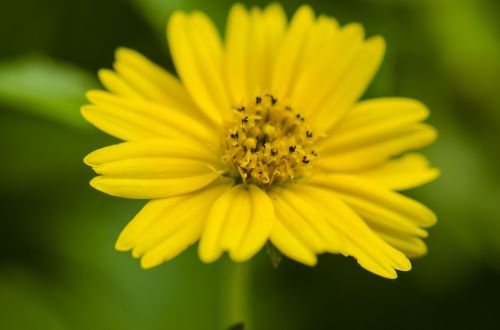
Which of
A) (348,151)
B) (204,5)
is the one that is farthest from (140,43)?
(348,151)

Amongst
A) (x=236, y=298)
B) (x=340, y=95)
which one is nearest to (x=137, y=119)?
(x=340, y=95)

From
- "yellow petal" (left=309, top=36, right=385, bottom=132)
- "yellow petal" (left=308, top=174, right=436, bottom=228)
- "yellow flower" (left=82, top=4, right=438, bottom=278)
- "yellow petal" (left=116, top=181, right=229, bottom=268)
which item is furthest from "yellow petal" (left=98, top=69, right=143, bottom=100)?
"yellow petal" (left=308, top=174, right=436, bottom=228)

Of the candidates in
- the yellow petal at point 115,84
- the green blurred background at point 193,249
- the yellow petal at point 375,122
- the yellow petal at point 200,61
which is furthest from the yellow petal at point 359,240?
the green blurred background at point 193,249

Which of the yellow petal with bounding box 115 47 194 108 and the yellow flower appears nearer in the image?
→ the yellow flower

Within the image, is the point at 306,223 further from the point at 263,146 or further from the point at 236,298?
the point at 236,298

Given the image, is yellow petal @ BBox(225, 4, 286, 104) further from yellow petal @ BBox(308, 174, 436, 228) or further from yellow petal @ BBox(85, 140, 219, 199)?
yellow petal @ BBox(308, 174, 436, 228)

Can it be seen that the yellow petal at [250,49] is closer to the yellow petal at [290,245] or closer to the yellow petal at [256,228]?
the yellow petal at [256,228]

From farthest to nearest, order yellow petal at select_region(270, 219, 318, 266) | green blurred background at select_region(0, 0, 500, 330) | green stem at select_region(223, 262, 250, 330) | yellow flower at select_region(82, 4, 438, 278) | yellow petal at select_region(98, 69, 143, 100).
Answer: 1. green blurred background at select_region(0, 0, 500, 330)
2. green stem at select_region(223, 262, 250, 330)
3. yellow petal at select_region(98, 69, 143, 100)
4. yellow flower at select_region(82, 4, 438, 278)
5. yellow petal at select_region(270, 219, 318, 266)
